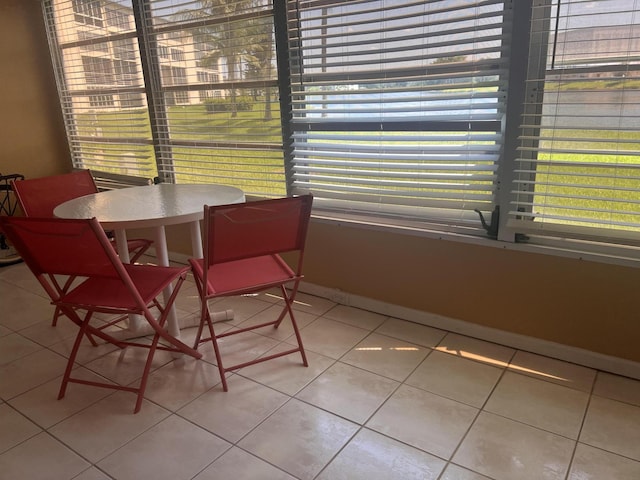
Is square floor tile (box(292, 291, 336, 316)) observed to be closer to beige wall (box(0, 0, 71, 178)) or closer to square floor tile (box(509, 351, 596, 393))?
square floor tile (box(509, 351, 596, 393))

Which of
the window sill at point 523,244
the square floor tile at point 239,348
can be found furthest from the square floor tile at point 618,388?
the square floor tile at point 239,348

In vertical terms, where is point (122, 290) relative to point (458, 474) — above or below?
above

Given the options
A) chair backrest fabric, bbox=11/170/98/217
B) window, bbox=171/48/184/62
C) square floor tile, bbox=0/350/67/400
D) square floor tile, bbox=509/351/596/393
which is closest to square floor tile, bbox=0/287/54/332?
square floor tile, bbox=0/350/67/400

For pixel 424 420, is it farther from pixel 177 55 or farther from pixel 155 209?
pixel 177 55

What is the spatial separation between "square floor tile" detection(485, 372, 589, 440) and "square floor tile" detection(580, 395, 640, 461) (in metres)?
0.03

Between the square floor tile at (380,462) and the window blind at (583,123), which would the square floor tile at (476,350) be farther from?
the square floor tile at (380,462)

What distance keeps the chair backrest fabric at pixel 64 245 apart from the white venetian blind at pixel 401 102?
1510 millimetres

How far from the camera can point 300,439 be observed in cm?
183

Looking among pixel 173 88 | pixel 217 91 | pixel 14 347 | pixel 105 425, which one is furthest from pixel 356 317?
pixel 173 88

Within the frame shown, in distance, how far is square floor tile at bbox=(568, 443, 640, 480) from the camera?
1613mm

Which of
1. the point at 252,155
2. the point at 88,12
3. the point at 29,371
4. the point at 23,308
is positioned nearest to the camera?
the point at 29,371

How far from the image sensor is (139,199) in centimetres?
257

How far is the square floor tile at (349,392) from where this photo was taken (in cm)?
200

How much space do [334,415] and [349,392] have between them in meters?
0.18
